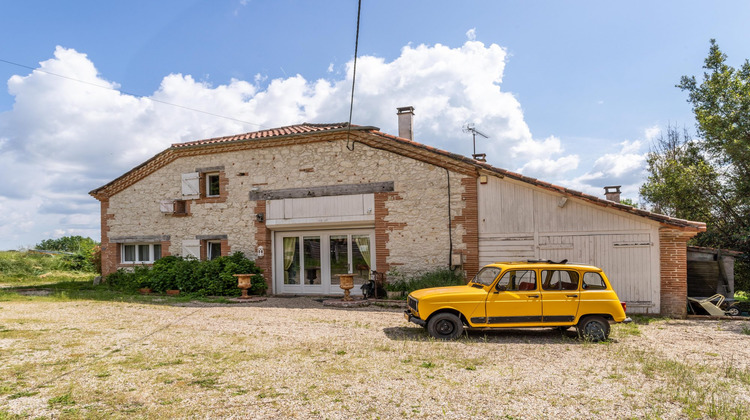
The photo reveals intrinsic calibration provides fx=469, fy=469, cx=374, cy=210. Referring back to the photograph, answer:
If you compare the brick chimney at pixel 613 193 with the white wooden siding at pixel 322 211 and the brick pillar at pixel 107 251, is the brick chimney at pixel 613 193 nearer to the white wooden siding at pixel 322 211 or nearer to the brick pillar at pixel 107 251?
the white wooden siding at pixel 322 211

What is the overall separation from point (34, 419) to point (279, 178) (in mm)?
10772

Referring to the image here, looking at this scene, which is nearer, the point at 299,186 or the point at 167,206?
the point at 299,186

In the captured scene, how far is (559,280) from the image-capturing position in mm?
7906

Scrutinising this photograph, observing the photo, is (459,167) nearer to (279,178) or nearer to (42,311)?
(279,178)

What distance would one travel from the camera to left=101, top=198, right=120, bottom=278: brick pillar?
16891 mm

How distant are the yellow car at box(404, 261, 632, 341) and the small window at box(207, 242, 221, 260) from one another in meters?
9.79

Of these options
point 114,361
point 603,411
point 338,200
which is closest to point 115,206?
point 338,200

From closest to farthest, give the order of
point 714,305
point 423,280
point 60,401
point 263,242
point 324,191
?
point 60,401 → point 714,305 → point 423,280 → point 324,191 → point 263,242

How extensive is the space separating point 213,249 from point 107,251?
4.43m

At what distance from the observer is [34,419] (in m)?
4.28

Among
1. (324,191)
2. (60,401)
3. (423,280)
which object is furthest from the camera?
(324,191)

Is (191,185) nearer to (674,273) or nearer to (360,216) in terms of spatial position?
(360,216)

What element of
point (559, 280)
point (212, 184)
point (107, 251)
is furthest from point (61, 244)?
point (559, 280)

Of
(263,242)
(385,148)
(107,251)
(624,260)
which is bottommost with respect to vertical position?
(624,260)
